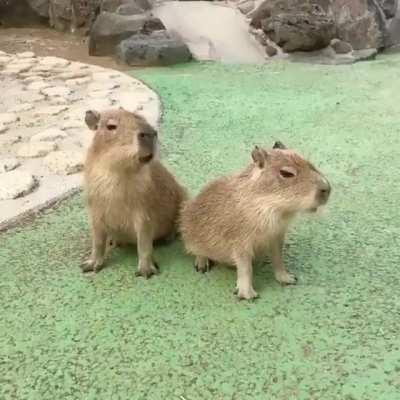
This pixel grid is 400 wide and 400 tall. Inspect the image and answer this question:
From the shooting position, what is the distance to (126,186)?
227 cm

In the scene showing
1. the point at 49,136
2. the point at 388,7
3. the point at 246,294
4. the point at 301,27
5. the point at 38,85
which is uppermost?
the point at 246,294

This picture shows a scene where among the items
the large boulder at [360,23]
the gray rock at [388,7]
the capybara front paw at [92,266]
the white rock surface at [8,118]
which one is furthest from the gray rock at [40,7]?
the capybara front paw at [92,266]

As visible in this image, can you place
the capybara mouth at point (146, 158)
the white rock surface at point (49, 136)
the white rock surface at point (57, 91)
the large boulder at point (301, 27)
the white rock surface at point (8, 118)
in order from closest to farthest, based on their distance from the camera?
the capybara mouth at point (146, 158), the white rock surface at point (49, 136), the white rock surface at point (8, 118), the white rock surface at point (57, 91), the large boulder at point (301, 27)

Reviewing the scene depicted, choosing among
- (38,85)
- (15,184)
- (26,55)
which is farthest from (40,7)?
(15,184)

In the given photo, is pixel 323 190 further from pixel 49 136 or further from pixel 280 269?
pixel 49 136

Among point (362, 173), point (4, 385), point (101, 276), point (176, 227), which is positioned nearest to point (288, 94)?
point (362, 173)

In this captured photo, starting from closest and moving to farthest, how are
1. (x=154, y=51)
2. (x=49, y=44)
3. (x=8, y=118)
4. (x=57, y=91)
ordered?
(x=8, y=118) < (x=57, y=91) < (x=154, y=51) < (x=49, y=44)

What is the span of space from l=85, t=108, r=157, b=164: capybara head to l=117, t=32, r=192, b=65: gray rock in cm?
349

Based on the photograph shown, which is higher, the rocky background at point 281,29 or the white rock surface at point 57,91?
the rocky background at point 281,29

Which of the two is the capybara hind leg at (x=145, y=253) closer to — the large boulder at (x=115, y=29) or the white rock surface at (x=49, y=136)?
the white rock surface at (x=49, y=136)

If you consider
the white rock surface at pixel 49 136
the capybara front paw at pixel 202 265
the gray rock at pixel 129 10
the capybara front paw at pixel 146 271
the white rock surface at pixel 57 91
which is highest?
the capybara front paw at pixel 202 265

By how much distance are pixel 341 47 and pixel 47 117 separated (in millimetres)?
3057

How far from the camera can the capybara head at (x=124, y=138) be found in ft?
7.10

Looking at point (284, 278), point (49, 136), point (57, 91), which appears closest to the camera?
point (284, 278)
